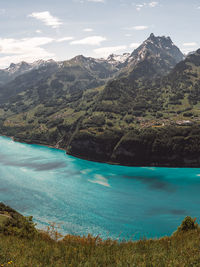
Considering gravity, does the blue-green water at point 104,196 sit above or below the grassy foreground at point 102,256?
below

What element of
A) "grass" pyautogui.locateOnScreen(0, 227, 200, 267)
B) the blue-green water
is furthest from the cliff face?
"grass" pyautogui.locateOnScreen(0, 227, 200, 267)

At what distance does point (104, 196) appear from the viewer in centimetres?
11712

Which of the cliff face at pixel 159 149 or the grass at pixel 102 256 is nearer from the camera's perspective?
the grass at pixel 102 256

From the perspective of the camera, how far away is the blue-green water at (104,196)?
8654 cm

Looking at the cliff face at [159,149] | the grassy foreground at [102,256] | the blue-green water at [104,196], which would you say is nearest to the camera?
the grassy foreground at [102,256]

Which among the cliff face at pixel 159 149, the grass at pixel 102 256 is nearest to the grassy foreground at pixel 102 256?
the grass at pixel 102 256

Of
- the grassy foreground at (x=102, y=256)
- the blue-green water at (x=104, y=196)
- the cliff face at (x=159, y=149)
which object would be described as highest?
the grassy foreground at (x=102, y=256)

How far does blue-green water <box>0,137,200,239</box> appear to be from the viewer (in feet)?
284

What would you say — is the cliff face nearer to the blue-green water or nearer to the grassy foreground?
the blue-green water

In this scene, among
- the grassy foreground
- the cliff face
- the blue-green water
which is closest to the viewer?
the grassy foreground

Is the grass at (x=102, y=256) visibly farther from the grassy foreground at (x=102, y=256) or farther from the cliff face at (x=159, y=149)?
the cliff face at (x=159, y=149)

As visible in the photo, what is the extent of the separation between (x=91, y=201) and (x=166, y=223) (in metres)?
38.3

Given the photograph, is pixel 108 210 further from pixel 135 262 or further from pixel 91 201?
pixel 135 262

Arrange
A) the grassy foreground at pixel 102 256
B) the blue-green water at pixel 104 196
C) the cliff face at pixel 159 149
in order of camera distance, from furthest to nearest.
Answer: the cliff face at pixel 159 149 < the blue-green water at pixel 104 196 < the grassy foreground at pixel 102 256
